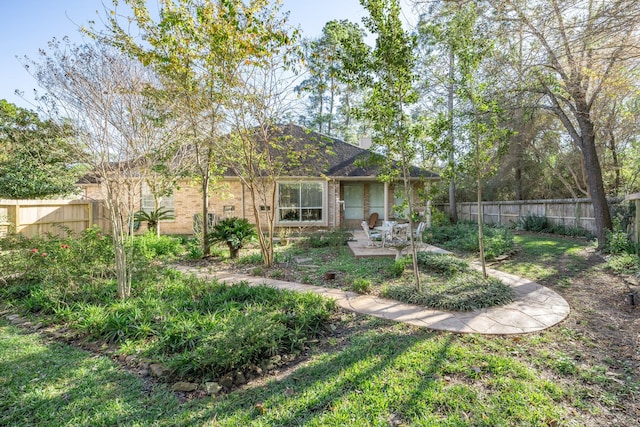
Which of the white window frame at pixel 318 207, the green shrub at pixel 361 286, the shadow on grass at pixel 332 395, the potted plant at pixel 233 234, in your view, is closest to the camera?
the shadow on grass at pixel 332 395

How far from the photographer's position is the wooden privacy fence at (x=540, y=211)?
11562mm

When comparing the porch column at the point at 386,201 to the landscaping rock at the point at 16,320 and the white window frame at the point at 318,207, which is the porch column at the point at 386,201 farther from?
the landscaping rock at the point at 16,320

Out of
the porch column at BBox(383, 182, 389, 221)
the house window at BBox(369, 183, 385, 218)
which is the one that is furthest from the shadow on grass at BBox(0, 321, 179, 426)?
the house window at BBox(369, 183, 385, 218)

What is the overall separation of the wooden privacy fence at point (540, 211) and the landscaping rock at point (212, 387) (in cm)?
1349

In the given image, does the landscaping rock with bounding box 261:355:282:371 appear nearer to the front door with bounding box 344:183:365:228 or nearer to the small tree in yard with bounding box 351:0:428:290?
the small tree in yard with bounding box 351:0:428:290

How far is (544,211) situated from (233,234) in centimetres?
1341

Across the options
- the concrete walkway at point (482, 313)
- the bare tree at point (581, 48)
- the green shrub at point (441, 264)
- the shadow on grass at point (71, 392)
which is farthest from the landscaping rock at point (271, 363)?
the bare tree at point (581, 48)

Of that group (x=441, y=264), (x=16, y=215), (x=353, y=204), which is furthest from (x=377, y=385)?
(x=353, y=204)

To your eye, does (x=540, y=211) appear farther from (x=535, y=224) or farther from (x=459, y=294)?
(x=459, y=294)

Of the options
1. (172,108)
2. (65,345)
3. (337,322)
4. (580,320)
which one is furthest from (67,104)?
(580,320)

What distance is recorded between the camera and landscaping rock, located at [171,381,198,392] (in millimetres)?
2766

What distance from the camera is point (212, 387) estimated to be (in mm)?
2756

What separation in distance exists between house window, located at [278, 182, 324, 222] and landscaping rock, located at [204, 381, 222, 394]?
39.5 feet

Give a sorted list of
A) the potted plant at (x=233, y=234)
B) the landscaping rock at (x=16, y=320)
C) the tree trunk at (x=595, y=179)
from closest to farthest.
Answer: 1. the landscaping rock at (x=16, y=320)
2. the potted plant at (x=233, y=234)
3. the tree trunk at (x=595, y=179)
